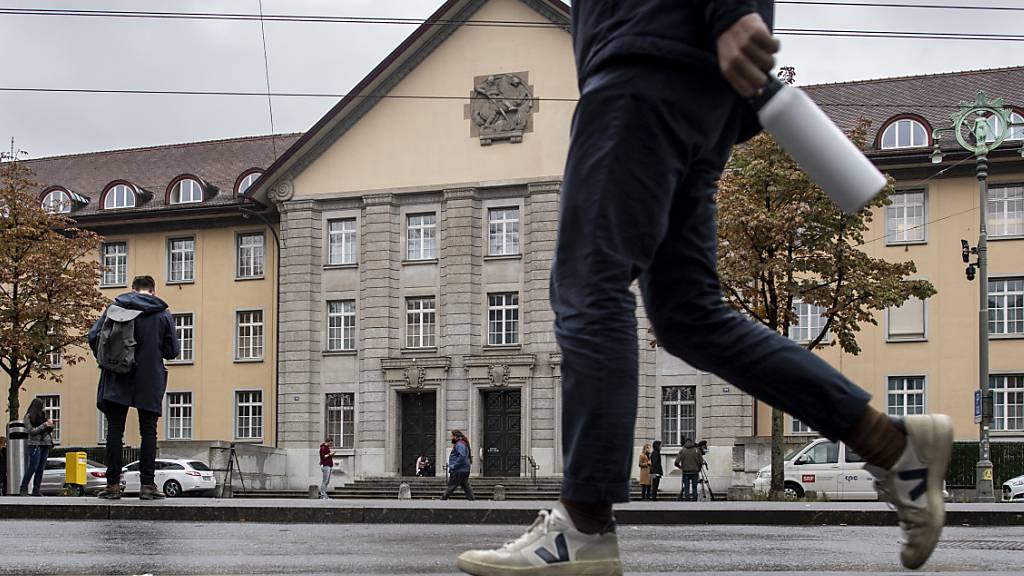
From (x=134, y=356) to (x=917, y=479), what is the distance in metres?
8.31

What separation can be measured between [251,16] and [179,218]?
24.4 m

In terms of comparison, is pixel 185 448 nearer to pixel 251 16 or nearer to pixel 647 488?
pixel 647 488

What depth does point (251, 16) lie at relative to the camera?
101 ft

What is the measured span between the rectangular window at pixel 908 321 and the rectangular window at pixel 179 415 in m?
25.2

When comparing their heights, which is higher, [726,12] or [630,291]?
[726,12]

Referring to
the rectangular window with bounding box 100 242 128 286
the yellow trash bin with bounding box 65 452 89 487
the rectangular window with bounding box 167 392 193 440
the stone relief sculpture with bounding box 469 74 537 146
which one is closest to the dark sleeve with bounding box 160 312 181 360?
the yellow trash bin with bounding box 65 452 89 487

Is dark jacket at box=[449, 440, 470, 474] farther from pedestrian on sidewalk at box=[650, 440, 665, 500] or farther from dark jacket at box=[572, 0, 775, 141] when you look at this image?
dark jacket at box=[572, 0, 775, 141]

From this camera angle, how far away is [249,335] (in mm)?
53125

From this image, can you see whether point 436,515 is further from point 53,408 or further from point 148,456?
point 53,408

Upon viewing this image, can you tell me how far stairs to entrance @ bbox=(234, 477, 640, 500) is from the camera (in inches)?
1769

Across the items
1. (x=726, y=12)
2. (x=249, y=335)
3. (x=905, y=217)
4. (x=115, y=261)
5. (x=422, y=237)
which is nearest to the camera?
(x=726, y=12)

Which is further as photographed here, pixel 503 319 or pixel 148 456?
pixel 503 319

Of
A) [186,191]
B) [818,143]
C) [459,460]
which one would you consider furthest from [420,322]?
[818,143]

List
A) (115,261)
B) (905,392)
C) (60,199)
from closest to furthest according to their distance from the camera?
(905,392) → (115,261) → (60,199)
